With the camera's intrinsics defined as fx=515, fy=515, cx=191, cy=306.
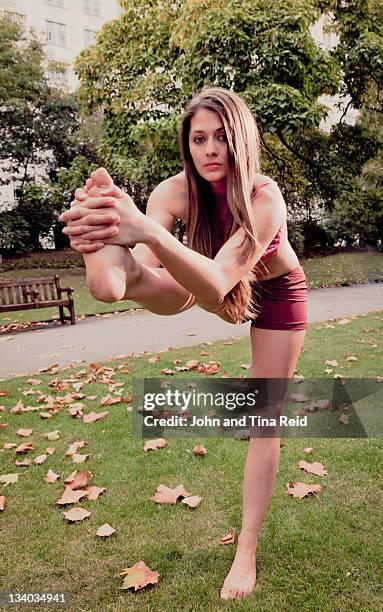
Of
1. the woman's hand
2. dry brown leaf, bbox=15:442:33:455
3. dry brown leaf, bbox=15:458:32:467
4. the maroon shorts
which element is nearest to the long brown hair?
the maroon shorts

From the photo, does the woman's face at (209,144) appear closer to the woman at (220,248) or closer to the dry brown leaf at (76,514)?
the woman at (220,248)

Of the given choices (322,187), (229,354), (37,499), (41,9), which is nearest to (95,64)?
(322,187)

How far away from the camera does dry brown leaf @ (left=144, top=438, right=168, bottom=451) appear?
3.49 meters

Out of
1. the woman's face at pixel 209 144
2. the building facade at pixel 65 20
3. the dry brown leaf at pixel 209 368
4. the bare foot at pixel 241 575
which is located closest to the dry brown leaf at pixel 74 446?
the bare foot at pixel 241 575

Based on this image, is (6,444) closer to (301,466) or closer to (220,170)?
(301,466)

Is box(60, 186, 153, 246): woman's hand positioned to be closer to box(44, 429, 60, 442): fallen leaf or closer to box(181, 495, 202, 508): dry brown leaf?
box(181, 495, 202, 508): dry brown leaf

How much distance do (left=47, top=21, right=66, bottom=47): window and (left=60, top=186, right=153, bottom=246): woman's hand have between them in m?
28.3

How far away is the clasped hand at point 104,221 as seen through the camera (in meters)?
1.23

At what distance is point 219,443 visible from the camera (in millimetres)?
3523

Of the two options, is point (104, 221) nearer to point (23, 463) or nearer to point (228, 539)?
point (228, 539)

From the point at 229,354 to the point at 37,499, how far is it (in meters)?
3.22

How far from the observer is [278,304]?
2092mm

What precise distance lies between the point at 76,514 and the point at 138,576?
0.65 metres

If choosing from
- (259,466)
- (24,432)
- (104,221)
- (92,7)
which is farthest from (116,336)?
(92,7)
